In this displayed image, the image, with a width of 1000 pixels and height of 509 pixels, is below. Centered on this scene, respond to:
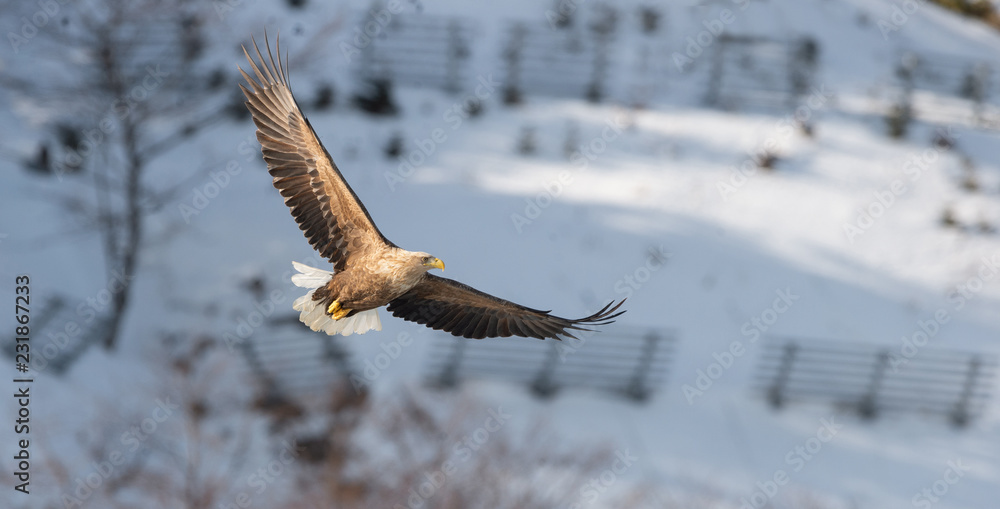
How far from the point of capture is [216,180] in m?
15.8

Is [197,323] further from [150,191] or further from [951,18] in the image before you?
[951,18]

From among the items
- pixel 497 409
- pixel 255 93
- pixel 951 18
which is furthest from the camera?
pixel 951 18

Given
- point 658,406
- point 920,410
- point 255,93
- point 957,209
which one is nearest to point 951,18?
point 957,209

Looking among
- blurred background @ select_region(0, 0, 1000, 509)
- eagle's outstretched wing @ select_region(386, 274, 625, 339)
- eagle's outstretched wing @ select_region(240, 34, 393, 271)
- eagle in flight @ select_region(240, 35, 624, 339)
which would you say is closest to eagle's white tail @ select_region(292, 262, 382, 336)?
eagle in flight @ select_region(240, 35, 624, 339)

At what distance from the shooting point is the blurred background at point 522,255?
12734 millimetres

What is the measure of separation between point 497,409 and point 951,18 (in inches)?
519

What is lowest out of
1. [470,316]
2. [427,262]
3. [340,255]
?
[470,316]

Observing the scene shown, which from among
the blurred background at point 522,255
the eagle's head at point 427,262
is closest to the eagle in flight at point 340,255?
the eagle's head at point 427,262

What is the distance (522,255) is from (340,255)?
9.25 meters

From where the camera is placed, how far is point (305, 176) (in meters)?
6.19

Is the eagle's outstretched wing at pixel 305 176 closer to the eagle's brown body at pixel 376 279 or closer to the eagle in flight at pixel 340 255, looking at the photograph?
the eagle in flight at pixel 340 255

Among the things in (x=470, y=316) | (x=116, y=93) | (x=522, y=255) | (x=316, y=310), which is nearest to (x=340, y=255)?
(x=316, y=310)

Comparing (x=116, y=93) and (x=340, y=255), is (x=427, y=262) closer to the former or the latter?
(x=340, y=255)

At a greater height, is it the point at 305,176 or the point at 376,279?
the point at 305,176
